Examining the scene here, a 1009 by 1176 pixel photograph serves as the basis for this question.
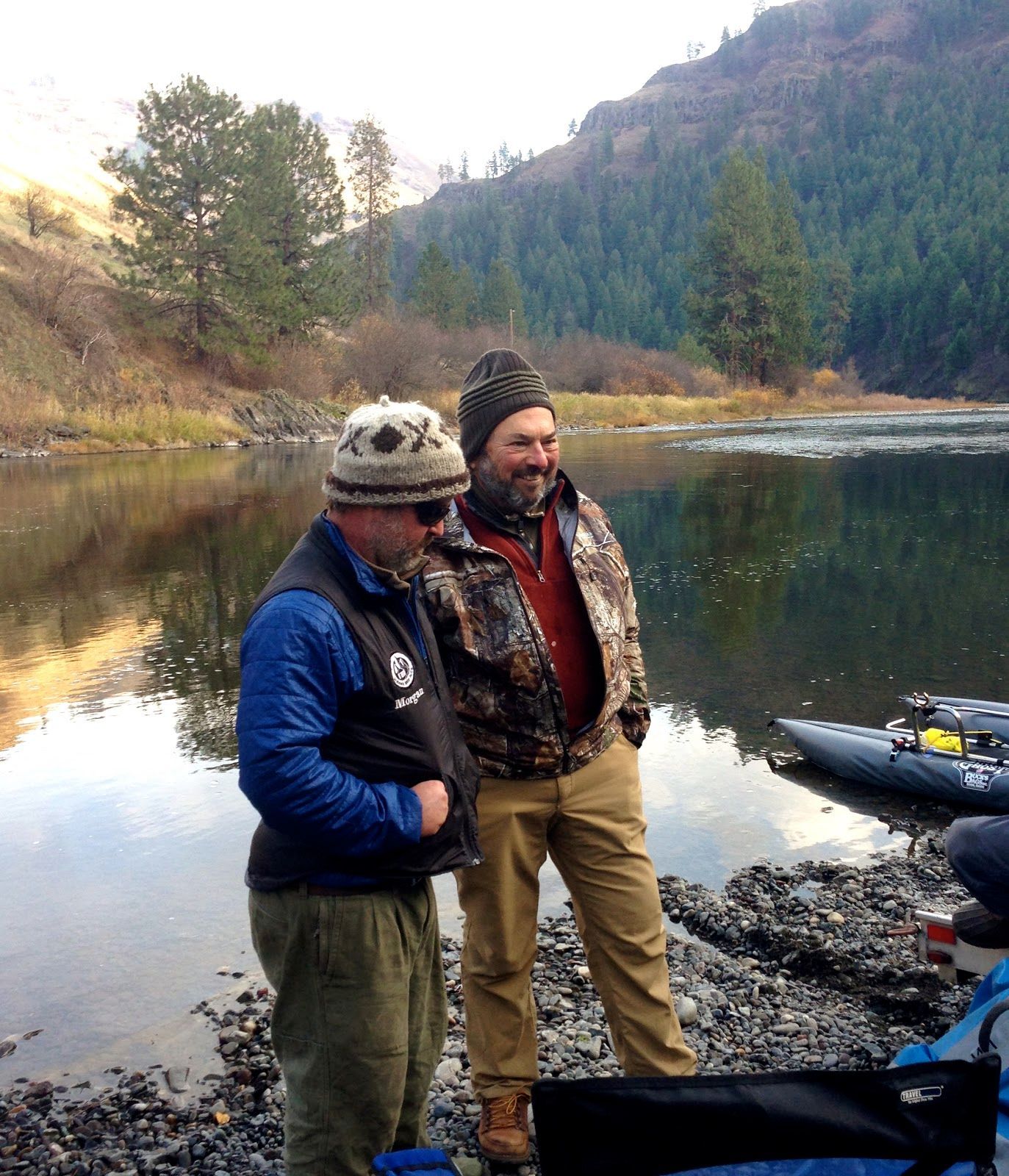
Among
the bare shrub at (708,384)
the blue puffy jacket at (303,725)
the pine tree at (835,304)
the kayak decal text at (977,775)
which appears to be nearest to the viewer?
the blue puffy jacket at (303,725)

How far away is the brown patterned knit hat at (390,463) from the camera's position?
8.28 ft

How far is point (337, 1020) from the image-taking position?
243 centimetres

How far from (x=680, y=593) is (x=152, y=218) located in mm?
41965

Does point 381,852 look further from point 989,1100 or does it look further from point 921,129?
point 921,129

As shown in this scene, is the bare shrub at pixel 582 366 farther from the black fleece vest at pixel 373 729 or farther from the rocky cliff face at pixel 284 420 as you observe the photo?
the black fleece vest at pixel 373 729

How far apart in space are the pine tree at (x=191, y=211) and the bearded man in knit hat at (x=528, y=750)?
48267 millimetres

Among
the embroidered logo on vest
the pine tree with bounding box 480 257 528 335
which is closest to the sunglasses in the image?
the embroidered logo on vest

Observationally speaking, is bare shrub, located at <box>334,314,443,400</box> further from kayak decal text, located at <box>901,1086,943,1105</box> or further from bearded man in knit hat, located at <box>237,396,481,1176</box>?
kayak decal text, located at <box>901,1086,943,1105</box>

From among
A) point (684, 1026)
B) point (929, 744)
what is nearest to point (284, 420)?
point (929, 744)

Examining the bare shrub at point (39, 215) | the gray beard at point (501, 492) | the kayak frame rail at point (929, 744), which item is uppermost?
the bare shrub at point (39, 215)

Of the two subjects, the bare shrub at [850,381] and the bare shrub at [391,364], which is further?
the bare shrub at [850,381]

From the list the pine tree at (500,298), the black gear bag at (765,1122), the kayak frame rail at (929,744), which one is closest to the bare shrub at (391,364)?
the pine tree at (500,298)

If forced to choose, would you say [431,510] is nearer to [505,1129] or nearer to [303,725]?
[303,725]

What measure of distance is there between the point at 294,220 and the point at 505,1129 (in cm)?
5575
